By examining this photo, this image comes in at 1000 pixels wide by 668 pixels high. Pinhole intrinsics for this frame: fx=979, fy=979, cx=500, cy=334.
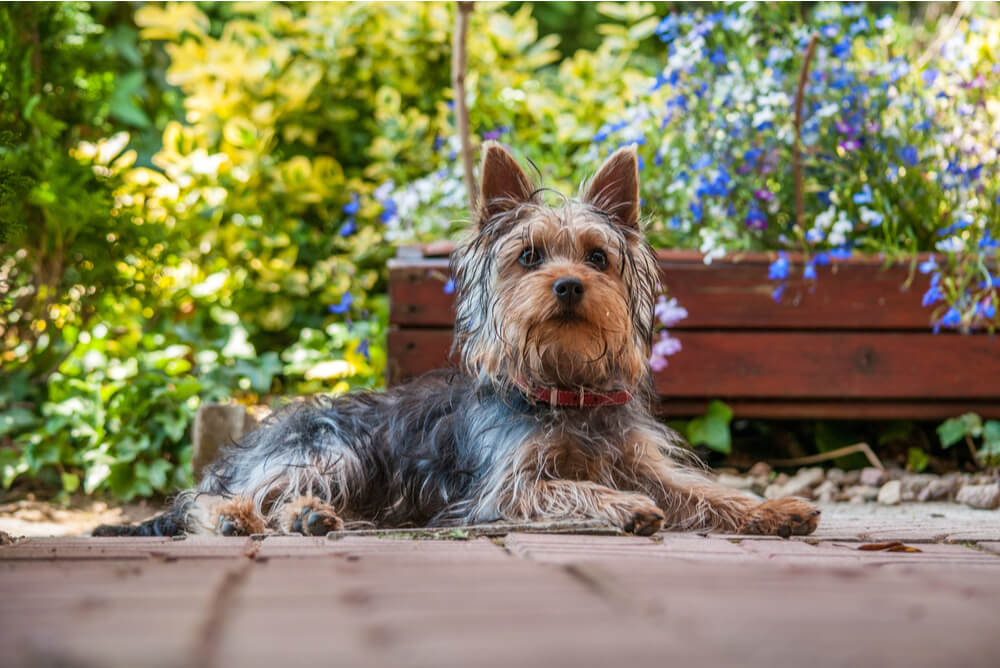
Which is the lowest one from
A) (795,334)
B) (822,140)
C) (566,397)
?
(566,397)

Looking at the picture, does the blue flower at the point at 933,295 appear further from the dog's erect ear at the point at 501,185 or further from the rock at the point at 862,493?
the dog's erect ear at the point at 501,185

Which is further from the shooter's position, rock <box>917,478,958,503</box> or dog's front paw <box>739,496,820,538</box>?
rock <box>917,478,958,503</box>

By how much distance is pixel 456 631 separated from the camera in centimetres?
142

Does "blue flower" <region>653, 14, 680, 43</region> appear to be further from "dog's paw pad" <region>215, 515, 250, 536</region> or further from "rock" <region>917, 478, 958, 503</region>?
"dog's paw pad" <region>215, 515, 250, 536</region>

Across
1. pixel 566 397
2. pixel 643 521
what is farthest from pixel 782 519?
pixel 566 397

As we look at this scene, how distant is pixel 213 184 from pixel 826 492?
4.11 m

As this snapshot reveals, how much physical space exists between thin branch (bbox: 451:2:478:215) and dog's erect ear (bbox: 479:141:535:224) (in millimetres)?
1161

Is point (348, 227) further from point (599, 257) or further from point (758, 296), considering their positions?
point (599, 257)

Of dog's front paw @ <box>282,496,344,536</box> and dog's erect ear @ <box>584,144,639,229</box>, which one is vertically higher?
dog's erect ear @ <box>584,144,639,229</box>

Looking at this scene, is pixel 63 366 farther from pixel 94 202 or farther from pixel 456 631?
pixel 456 631

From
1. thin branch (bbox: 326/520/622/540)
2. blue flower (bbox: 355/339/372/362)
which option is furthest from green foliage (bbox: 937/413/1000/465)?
blue flower (bbox: 355/339/372/362)

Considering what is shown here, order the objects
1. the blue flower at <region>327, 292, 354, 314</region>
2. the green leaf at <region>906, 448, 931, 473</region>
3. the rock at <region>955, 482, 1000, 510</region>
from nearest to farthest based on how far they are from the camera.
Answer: the rock at <region>955, 482, 1000, 510</region> → the green leaf at <region>906, 448, 931, 473</region> → the blue flower at <region>327, 292, 354, 314</region>

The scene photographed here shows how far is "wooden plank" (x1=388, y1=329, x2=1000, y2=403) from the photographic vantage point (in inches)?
199

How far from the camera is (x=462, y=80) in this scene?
503 cm
